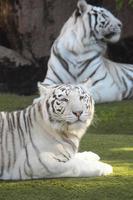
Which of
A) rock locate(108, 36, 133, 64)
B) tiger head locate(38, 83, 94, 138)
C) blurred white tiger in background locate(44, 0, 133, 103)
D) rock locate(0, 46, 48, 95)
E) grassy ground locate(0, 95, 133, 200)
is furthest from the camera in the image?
rock locate(108, 36, 133, 64)

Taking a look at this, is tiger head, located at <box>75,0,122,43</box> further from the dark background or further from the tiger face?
the tiger face

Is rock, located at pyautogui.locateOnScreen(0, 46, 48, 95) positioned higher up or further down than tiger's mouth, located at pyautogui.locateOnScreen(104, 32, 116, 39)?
further down

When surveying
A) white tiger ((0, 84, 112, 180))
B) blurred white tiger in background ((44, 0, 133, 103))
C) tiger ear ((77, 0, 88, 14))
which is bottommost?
blurred white tiger in background ((44, 0, 133, 103))

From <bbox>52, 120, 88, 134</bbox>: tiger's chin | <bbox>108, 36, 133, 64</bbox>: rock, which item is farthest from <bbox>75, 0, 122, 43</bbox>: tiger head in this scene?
<bbox>52, 120, 88, 134</bbox>: tiger's chin

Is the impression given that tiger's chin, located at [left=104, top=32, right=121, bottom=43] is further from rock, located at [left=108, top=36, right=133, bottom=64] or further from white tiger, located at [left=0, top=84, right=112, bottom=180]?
white tiger, located at [left=0, top=84, right=112, bottom=180]

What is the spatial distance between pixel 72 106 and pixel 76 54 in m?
5.80

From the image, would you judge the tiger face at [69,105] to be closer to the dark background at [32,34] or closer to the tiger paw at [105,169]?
the tiger paw at [105,169]

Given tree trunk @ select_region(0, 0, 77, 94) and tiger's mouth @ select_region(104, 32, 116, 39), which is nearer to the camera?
tiger's mouth @ select_region(104, 32, 116, 39)

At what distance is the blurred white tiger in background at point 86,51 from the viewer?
12.0 m

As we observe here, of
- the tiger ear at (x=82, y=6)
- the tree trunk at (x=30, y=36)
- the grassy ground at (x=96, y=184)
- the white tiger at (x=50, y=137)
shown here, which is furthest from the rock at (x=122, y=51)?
the white tiger at (x=50, y=137)

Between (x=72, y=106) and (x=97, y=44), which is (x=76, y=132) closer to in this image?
(x=72, y=106)

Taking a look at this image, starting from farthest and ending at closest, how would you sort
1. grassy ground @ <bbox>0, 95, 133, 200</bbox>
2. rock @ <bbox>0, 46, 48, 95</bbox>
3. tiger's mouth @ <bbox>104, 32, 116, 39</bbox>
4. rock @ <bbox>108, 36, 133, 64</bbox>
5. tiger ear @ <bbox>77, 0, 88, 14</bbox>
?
rock @ <bbox>108, 36, 133, 64</bbox> → rock @ <bbox>0, 46, 48, 95</bbox> → tiger's mouth @ <bbox>104, 32, 116, 39</bbox> → tiger ear @ <bbox>77, 0, 88, 14</bbox> → grassy ground @ <bbox>0, 95, 133, 200</bbox>

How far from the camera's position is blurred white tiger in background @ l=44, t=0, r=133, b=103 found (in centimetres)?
1202

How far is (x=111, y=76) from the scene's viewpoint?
40.4ft
